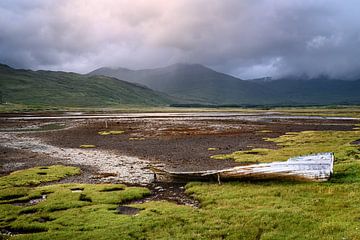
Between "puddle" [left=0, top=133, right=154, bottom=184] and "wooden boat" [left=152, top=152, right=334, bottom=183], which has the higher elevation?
"wooden boat" [left=152, top=152, right=334, bottom=183]

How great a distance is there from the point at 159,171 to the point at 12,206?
474 inches

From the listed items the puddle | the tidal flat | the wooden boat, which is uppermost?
the wooden boat

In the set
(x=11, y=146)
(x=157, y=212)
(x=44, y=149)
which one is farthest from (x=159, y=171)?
(x=11, y=146)

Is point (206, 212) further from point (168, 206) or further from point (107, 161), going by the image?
point (107, 161)

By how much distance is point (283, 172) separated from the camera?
2723cm

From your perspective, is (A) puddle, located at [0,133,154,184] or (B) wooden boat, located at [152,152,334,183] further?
(A) puddle, located at [0,133,154,184]

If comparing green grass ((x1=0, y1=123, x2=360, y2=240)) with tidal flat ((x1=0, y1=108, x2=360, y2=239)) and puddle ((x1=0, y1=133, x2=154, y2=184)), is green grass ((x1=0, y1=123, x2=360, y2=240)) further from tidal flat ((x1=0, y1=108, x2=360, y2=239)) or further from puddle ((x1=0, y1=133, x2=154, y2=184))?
puddle ((x1=0, y1=133, x2=154, y2=184))

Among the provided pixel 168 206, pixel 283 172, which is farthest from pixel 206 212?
pixel 283 172

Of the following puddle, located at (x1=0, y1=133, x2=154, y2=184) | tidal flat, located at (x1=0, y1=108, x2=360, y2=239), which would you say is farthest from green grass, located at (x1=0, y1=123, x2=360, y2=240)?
puddle, located at (x1=0, y1=133, x2=154, y2=184)

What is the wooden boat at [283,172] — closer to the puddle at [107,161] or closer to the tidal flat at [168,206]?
the tidal flat at [168,206]

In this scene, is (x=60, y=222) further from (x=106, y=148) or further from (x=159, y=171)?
(x=106, y=148)

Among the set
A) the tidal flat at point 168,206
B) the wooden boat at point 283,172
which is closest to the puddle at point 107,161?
the tidal flat at point 168,206

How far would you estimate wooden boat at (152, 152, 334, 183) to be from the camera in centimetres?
2631

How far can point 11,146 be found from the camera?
62625 mm
